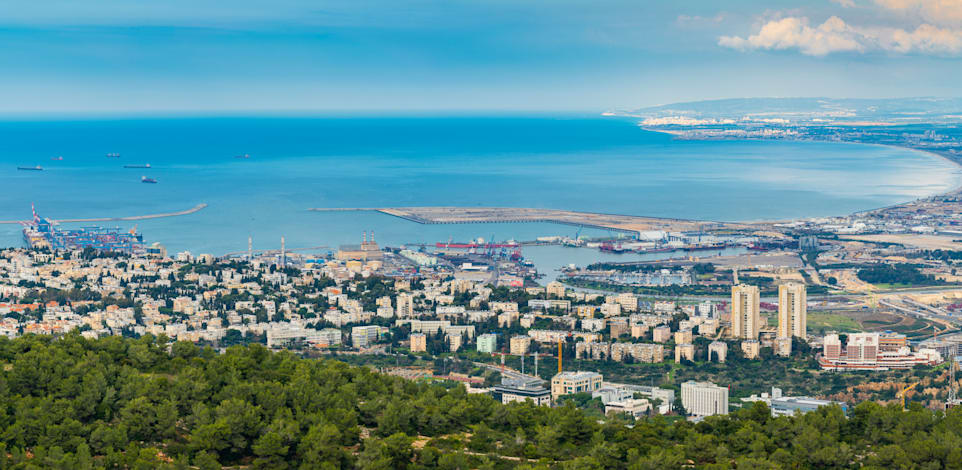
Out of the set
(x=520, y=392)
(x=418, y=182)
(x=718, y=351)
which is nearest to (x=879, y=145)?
(x=418, y=182)

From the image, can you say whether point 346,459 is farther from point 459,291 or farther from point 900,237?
point 900,237

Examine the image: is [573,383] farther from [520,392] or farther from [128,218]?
[128,218]

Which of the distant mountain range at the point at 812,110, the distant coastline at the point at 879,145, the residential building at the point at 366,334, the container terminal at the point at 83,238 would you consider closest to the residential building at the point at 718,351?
the residential building at the point at 366,334

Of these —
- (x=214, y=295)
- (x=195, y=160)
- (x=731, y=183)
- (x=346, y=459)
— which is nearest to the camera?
(x=346, y=459)

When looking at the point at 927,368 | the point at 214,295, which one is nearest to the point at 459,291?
the point at 214,295

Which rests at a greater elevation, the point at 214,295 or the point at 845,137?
the point at 845,137

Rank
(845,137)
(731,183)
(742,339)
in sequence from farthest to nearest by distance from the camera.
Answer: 1. (845,137)
2. (731,183)
3. (742,339)

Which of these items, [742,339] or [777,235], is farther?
[777,235]
